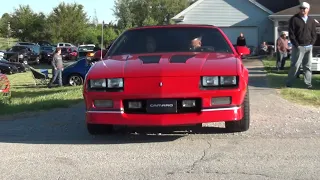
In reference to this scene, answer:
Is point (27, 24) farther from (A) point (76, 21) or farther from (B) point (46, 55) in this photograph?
(B) point (46, 55)

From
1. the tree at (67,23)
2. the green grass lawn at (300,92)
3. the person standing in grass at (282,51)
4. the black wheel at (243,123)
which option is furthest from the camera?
the tree at (67,23)

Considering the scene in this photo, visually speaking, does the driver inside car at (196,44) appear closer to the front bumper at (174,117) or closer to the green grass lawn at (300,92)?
the front bumper at (174,117)

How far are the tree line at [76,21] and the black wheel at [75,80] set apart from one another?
29650 millimetres

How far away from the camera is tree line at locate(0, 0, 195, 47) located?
186ft

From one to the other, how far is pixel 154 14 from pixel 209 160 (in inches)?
2382

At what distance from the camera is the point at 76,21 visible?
185 feet

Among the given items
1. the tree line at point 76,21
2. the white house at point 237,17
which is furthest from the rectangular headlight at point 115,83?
the tree line at point 76,21

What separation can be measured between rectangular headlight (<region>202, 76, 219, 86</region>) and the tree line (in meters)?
42.9

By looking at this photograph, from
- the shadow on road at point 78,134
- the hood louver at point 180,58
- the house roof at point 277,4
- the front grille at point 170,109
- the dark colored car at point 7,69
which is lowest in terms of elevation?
the dark colored car at point 7,69

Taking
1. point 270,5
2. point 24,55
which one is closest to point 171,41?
point 270,5

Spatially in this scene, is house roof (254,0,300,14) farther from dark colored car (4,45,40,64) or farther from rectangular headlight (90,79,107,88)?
rectangular headlight (90,79,107,88)

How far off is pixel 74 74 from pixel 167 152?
1361 cm

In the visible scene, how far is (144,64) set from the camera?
6121 mm

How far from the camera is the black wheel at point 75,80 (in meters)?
18.7
